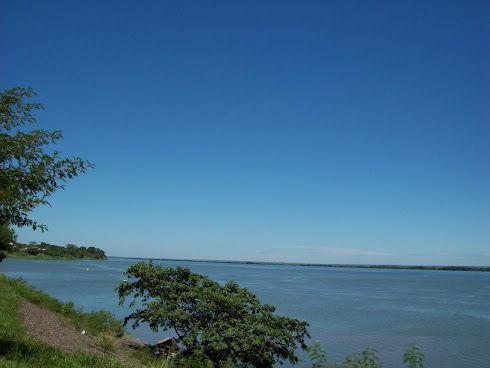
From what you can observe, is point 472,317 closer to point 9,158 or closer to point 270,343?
point 270,343

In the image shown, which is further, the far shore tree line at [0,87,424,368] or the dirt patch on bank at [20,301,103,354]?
the dirt patch on bank at [20,301,103,354]

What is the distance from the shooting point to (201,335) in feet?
48.5

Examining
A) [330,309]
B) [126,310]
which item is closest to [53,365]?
[126,310]

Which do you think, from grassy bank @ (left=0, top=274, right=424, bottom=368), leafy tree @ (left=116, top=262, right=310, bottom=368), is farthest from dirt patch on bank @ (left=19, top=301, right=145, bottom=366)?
leafy tree @ (left=116, top=262, right=310, bottom=368)

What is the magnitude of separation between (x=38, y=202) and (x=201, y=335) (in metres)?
9.87

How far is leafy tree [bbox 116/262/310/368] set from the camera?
14.5 metres

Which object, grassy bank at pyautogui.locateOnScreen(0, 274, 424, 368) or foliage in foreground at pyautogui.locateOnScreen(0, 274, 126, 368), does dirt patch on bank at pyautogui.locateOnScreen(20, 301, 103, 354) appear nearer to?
grassy bank at pyautogui.locateOnScreen(0, 274, 424, 368)

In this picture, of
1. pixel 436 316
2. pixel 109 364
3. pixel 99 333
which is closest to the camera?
pixel 109 364

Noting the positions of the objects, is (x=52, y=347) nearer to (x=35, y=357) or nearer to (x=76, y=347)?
(x=35, y=357)

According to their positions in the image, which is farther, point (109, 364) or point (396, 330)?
point (396, 330)

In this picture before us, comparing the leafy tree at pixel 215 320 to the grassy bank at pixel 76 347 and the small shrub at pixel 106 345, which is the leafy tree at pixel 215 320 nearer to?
the grassy bank at pixel 76 347

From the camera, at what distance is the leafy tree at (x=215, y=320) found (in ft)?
47.4

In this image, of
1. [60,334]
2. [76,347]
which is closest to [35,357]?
[76,347]

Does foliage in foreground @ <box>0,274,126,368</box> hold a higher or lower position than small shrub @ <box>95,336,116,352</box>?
higher
